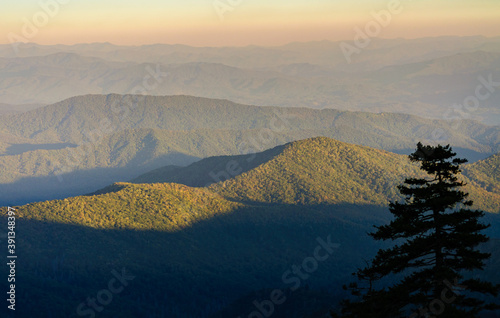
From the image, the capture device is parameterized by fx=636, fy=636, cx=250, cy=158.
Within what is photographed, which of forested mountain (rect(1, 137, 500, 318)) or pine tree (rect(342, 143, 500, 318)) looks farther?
forested mountain (rect(1, 137, 500, 318))

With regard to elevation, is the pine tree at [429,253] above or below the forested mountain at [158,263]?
below

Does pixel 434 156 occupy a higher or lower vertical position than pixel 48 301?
lower

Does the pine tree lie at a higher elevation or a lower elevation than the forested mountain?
lower

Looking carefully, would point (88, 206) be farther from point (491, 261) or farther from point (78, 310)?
point (491, 261)

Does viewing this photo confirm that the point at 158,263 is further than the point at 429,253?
Yes

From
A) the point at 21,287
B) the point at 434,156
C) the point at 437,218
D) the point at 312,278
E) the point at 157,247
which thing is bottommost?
the point at 437,218

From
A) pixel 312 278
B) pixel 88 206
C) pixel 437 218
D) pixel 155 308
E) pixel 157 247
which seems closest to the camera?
pixel 437 218

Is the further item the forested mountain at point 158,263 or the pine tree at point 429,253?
the forested mountain at point 158,263

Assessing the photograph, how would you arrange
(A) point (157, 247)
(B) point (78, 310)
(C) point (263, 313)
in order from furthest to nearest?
(A) point (157, 247)
(B) point (78, 310)
(C) point (263, 313)

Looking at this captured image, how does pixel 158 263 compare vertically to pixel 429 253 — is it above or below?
above

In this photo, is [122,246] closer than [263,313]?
Answer: No

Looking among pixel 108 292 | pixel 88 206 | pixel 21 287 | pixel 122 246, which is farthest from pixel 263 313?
pixel 88 206
